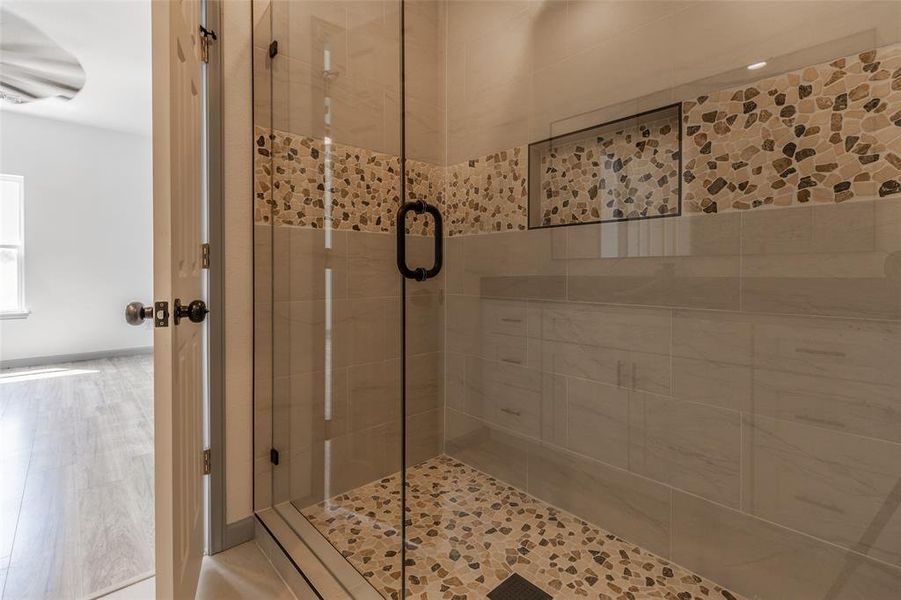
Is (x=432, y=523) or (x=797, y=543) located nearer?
(x=797, y=543)

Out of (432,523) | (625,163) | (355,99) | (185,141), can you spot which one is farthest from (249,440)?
(625,163)

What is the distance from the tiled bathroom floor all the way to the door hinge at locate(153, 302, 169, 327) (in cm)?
76

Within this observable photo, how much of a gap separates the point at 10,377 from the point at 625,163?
18.5ft

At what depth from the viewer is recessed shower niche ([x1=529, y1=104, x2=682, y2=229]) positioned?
61.6 inches

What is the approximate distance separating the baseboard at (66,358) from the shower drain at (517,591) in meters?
5.66

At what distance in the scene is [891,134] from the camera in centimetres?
115

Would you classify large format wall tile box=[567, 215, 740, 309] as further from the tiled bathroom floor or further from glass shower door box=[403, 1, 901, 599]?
the tiled bathroom floor

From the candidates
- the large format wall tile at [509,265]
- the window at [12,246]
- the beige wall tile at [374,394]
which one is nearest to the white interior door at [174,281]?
the beige wall tile at [374,394]

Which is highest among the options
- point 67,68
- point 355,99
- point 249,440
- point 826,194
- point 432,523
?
point 67,68

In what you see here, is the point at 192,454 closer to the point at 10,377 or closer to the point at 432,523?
the point at 432,523

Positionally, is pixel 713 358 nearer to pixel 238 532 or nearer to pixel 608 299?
pixel 608 299

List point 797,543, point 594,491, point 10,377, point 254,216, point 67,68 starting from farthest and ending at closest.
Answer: point 10,377 < point 67,68 < point 594,491 < point 254,216 < point 797,543

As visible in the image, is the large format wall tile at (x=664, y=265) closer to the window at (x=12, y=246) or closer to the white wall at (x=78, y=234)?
the white wall at (x=78, y=234)

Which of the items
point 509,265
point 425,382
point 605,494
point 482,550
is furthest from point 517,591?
point 509,265
